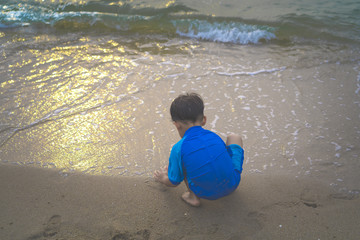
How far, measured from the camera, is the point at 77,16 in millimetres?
7133

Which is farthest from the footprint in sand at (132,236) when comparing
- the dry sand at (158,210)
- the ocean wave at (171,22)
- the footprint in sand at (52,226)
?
the ocean wave at (171,22)

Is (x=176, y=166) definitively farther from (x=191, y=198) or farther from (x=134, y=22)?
(x=134, y=22)

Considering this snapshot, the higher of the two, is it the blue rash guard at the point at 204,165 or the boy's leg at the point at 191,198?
the blue rash guard at the point at 204,165

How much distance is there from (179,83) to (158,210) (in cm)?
215

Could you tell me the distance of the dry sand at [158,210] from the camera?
208cm

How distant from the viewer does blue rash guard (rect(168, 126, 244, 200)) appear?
2137mm

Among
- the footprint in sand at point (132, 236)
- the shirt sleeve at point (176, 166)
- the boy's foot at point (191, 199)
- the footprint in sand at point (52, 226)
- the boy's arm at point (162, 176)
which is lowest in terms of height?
the footprint in sand at point (132, 236)

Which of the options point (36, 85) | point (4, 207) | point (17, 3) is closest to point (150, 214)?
point (4, 207)

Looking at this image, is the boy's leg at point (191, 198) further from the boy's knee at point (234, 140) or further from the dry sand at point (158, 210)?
the boy's knee at point (234, 140)

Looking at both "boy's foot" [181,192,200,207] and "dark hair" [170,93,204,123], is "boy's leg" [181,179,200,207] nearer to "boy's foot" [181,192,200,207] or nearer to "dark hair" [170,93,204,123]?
"boy's foot" [181,192,200,207]

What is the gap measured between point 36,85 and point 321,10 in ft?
18.7

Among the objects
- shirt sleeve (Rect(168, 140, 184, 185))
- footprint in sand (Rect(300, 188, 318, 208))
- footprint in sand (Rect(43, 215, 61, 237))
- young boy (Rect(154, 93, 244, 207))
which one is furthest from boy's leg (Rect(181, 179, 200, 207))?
footprint in sand (Rect(43, 215, 61, 237))

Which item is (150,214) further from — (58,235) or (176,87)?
(176,87)

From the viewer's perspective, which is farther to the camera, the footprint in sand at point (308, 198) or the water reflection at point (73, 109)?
the water reflection at point (73, 109)
